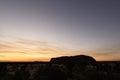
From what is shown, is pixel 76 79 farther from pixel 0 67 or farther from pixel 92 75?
pixel 0 67

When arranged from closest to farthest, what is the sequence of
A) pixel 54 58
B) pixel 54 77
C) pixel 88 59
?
pixel 54 77
pixel 88 59
pixel 54 58

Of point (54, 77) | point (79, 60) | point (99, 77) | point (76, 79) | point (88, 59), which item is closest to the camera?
point (54, 77)

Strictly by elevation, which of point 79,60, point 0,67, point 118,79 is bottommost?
point 118,79

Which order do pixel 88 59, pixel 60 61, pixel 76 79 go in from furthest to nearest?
pixel 60 61, pixel 88 59, pixel 76 79

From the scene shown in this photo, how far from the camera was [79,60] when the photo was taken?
66.3 meters

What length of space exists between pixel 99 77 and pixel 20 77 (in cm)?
1038

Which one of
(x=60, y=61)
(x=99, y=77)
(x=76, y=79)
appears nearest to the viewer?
(x=99, y=77)

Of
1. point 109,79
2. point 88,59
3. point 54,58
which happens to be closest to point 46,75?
point 109,79

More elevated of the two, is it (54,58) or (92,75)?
(54,58)

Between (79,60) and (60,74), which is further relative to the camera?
(79,60)

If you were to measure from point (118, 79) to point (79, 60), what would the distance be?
39.6 metres

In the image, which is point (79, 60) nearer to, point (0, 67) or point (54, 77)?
point (0, 67)

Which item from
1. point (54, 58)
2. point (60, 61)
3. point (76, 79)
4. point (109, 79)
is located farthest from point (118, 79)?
point (54, 58)

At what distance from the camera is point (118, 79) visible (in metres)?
26.8
